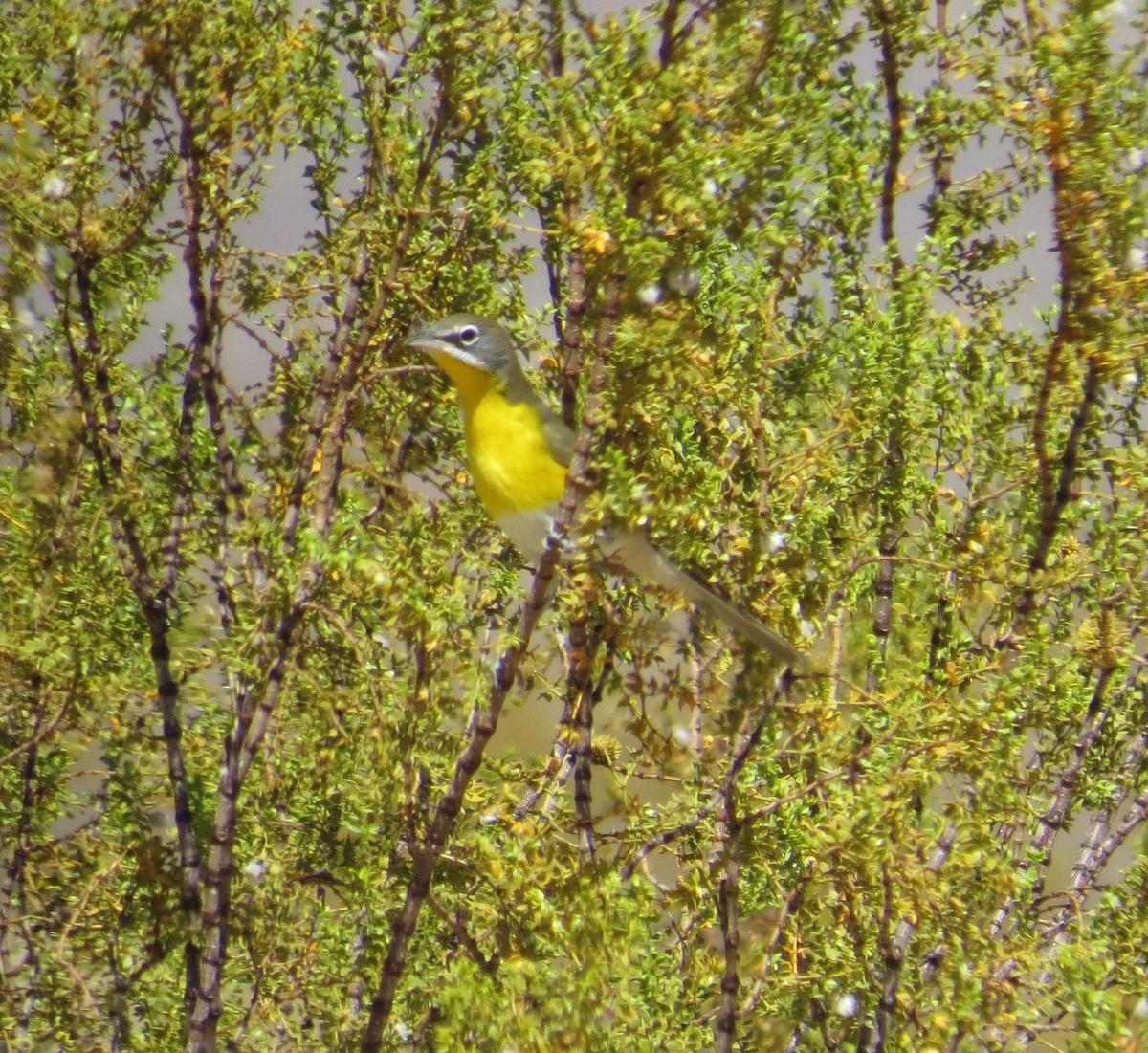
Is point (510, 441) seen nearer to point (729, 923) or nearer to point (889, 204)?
point (889, 204)

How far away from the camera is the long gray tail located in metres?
1.79

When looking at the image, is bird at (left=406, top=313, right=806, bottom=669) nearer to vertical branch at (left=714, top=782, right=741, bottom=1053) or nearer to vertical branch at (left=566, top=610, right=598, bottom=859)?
vertical branch at (left=566, top=610, right=598, bottom=859)

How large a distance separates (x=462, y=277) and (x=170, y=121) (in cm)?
53

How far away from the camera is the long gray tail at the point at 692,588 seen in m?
1.79

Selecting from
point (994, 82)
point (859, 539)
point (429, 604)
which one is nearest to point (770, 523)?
point (859, 539)

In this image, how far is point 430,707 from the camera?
1669mm

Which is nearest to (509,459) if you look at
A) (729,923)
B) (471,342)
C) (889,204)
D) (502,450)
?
(502,450)

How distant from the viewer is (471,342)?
7.23ft

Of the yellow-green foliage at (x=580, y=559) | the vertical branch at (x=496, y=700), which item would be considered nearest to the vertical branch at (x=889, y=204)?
the yellow-green foliage at (x=580, y=559)

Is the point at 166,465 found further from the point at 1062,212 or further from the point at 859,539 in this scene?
the point at 1062,212

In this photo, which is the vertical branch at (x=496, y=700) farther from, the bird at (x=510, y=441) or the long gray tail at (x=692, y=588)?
the bird at (x=510, y=441)

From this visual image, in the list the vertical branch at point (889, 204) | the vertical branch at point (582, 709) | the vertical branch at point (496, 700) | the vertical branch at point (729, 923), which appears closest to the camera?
the vertical branch at point (496, 700)

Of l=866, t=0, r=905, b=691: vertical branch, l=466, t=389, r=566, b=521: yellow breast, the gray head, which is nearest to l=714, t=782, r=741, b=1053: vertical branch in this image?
l=866, t=0, r=905, b=691: vertical branch

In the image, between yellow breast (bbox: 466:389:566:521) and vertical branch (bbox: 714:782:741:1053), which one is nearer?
vertical branch (bbox: 714:782:741:1053)
